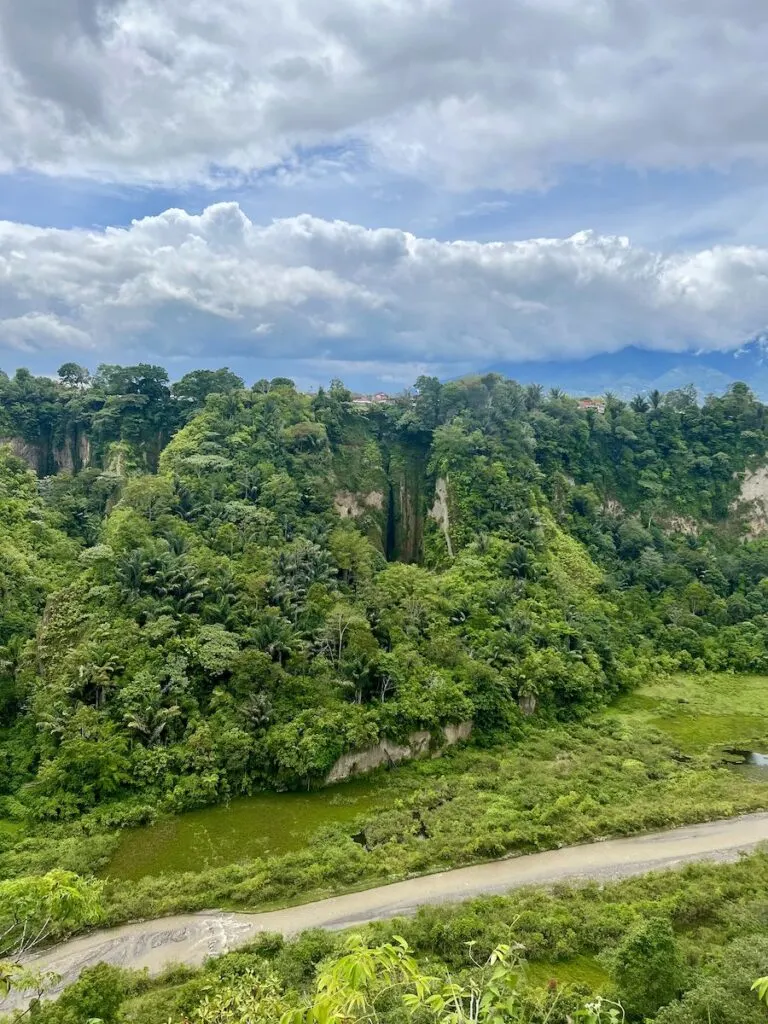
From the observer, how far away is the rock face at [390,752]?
22766 mm

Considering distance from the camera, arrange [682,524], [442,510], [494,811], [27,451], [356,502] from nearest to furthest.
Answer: [494,811]
[442,510]
[356,502]
[27,451]
[682,524]

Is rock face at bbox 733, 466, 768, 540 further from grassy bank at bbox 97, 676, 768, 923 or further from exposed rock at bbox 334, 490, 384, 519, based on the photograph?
exposed rock at bbox 334, 490, 384, 519

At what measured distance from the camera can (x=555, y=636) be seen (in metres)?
30.2

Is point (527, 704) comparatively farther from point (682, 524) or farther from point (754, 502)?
point (754, 502)

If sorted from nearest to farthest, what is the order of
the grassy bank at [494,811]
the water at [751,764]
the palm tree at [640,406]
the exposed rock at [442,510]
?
the grassy bank at [494,811] → the water at [751,764] → the exposed rock at [442,510] → the palm tree at [640,406]

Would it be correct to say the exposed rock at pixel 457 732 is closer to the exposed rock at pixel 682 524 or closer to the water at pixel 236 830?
the water at pixel 236 830

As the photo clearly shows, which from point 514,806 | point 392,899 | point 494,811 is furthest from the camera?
point 514,806

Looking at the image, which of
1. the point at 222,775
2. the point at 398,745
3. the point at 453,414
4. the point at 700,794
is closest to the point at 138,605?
the point at 222,775

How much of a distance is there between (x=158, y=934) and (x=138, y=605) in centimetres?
1216

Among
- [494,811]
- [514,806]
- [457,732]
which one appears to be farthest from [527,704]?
[494,811]

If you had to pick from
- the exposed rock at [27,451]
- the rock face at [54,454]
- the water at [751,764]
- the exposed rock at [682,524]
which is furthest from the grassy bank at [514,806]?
the exposed rock at [27,451]

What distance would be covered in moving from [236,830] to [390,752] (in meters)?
6.38

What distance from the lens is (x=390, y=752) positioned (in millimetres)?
23719

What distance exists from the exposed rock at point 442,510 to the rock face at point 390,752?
14086 millimetres
